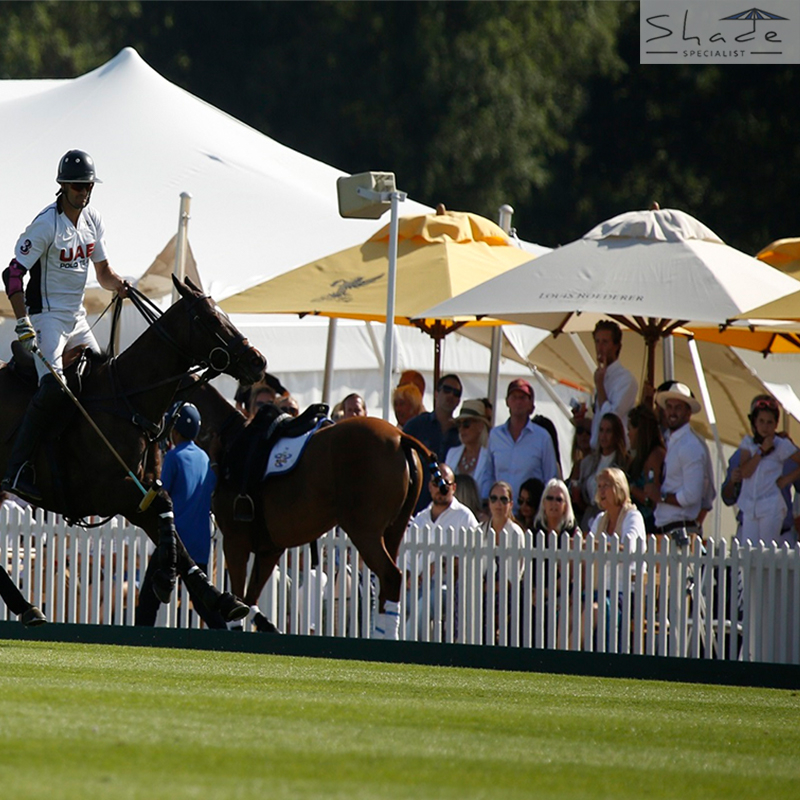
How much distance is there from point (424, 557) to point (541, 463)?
5.34 feet

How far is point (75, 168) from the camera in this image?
30.4 feet

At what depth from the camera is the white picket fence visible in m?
11.2

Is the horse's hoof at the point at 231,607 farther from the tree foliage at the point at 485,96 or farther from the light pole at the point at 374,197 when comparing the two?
the tree foliage at the point at 485,96

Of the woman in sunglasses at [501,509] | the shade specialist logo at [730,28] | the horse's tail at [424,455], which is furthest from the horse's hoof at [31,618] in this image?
the shade specialist logo at [730,28]

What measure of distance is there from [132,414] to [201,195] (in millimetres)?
10493

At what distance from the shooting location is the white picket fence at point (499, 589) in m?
11.2

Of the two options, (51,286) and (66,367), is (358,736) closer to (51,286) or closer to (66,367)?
(66,367)

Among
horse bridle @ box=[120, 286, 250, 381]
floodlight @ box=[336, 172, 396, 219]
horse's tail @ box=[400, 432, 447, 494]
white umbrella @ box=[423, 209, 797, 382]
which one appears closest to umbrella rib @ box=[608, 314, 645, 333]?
white umbrella @ box=[423, 209, 797, 382]

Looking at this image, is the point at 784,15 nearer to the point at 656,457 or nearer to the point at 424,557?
the point at 656,457

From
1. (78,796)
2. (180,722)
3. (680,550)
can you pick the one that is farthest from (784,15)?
(78,796)

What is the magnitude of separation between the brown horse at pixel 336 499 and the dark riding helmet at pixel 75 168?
308 centimetres

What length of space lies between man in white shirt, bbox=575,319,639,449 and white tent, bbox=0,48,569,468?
204 inches

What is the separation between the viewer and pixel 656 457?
12.5 m

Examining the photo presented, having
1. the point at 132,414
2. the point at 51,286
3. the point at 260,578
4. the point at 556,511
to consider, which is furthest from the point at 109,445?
the point at 556,511
